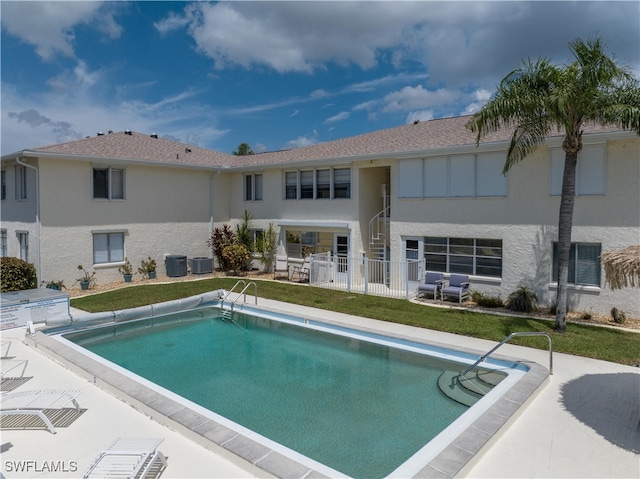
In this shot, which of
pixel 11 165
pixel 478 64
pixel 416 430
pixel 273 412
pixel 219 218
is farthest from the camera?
pixel 219 218

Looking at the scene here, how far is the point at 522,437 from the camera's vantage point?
691 cm

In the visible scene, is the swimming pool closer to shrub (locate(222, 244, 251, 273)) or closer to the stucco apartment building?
the stucco apartment building

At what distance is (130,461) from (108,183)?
60.8ft

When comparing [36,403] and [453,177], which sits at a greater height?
[453,177]

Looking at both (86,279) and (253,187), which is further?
(253,187)

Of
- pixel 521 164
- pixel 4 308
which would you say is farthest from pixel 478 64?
pixel 4 308

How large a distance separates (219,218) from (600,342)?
20.6m

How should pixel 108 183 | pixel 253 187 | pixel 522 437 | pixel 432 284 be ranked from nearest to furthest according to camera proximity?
pixel 522 437, pixel 432 284, pixel 108 183, pixel 253 187

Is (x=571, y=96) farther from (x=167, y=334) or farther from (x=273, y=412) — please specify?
(x=167, y=334)

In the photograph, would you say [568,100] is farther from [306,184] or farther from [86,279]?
[86,279]

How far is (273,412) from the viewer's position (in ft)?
27.5

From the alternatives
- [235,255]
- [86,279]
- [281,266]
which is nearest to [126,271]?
[86,279]

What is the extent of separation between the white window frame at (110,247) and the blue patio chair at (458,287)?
15864 mm

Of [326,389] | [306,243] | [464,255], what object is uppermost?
[306,243]
